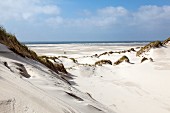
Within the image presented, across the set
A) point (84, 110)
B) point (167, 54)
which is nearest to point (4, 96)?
point (84, 110)

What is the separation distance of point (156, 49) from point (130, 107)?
1306 centimetres

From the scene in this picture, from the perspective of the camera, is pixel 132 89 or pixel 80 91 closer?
pixel 80 91

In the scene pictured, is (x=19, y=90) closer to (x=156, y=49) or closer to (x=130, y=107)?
(x=130, y=107)

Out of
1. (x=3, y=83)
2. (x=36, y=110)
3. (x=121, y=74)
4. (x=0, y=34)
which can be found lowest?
(x=121, y=74)

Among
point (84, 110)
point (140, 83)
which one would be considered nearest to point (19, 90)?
point (84, 110)

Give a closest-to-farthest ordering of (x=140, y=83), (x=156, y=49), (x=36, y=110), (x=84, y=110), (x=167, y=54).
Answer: (x=36, y=110) < (x=84, y=110) < (x=140, y=83) < (x=167, y=54) < (x=156, y=49)

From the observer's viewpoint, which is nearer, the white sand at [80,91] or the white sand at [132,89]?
the white sand at [80,91]

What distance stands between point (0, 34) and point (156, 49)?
13.2 m

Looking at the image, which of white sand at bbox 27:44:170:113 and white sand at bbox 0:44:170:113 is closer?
white sand at bbox 0:44:170:113

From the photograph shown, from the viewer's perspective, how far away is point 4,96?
2.67 metres

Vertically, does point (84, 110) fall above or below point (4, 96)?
below

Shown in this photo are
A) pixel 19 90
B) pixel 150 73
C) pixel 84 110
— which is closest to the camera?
pixel 19 90

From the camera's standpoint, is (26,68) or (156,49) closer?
(26,68)

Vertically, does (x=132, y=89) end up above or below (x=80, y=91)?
below
